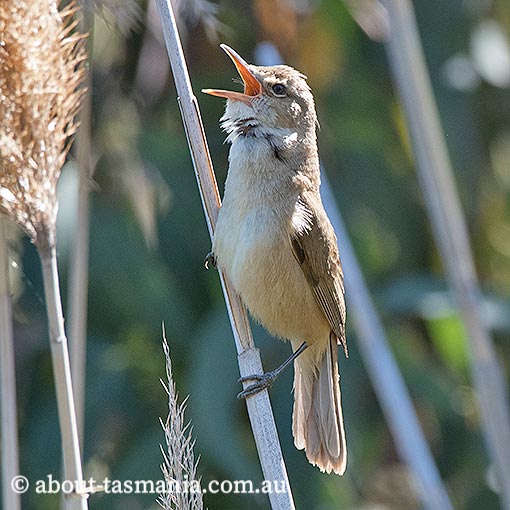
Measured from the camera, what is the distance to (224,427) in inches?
150

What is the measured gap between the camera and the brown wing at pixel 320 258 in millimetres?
2891

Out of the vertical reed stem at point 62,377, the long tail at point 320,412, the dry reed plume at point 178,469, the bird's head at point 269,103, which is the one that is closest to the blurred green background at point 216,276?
the bird's head at point 269,103

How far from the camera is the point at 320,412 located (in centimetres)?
299

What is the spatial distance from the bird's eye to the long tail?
2.47 ft

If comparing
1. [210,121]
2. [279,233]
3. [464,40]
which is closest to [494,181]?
[464,40]

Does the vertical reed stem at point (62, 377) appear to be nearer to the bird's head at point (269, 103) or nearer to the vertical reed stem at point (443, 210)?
the bird's head at point (269, 103)

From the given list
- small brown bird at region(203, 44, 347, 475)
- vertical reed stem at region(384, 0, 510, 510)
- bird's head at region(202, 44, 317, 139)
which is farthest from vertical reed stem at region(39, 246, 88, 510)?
vertical reed stem at region(384, 0, 510, 510)

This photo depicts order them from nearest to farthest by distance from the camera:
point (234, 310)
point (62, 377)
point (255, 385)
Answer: point (62, 377)
point (255, 385)
point (234, 310)

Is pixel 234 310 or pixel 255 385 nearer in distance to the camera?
pixel 255 385

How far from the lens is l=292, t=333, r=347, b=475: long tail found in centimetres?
292

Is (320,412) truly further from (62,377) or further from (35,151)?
(35,151)

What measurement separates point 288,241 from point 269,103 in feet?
1.35

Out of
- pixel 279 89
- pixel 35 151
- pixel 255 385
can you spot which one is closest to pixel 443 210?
pixel 279 89

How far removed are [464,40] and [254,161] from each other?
7.60 feet
